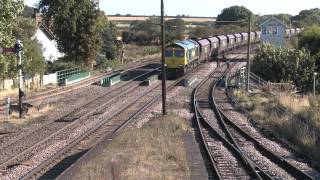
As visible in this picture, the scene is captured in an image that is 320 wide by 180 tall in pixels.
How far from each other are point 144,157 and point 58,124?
31.3 ft

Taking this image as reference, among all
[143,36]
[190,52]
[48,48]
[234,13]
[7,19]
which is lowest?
[190,52]

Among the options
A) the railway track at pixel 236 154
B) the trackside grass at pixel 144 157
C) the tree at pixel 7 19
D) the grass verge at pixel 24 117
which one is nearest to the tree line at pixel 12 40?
the tree at pixel 7 19

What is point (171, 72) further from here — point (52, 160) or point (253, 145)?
point (52, 160)

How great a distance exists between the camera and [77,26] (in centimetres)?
5653

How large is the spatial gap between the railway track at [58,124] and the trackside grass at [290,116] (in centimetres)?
805

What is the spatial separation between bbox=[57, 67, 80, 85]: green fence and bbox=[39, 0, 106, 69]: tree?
308 centimetres

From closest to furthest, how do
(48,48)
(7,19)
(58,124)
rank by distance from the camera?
(7,19) < (58,124) < (48,48)

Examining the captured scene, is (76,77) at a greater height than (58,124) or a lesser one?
greater

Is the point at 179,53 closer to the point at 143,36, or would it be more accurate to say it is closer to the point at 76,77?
the point at 76,77

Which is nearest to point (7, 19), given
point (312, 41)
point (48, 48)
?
point (312, 41)

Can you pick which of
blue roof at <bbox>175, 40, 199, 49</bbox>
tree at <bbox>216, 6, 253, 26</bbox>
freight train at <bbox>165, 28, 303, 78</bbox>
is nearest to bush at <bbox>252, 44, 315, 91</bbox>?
freight train at <bbox>165, 28, 303, 78</bbox>

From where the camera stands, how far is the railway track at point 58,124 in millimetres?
20269

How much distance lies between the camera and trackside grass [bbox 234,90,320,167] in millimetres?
21859

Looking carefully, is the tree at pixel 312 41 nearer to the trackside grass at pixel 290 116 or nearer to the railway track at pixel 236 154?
the trackside grass at pixel 290 116
